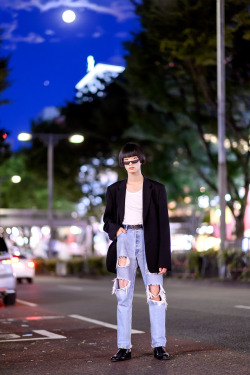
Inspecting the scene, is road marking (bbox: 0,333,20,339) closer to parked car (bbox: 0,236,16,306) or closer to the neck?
the neck

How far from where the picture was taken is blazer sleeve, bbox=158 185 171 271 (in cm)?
734

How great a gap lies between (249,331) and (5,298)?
780cm

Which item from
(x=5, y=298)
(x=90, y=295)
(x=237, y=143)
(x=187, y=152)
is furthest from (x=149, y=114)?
(x=5, y=298)

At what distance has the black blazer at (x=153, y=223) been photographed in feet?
24.1

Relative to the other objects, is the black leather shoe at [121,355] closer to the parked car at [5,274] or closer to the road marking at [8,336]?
the road marking at [8,336]

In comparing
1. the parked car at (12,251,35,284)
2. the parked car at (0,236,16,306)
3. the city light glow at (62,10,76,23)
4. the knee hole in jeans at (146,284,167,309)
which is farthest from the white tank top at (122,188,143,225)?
the city light glow at (62,10,76,23)

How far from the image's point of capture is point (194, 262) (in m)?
27.2

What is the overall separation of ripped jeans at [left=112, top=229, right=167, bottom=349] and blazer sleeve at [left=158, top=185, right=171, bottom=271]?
161 millimetres

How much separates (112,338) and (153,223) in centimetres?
272

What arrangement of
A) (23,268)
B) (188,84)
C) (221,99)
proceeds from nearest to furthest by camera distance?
(221,99), (23,268), (188,84)

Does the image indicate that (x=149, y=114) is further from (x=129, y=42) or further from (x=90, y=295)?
(x=90, y=295)

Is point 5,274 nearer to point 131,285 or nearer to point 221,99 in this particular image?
point 131,285

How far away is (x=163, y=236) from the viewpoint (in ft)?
24.3

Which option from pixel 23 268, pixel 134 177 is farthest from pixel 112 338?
pixel 23 268
